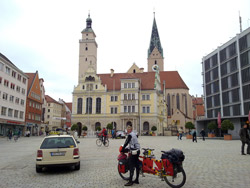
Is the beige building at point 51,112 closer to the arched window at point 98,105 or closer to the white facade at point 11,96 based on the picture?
the arched window at point 98,105

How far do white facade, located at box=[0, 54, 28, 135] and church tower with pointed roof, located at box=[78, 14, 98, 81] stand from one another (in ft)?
81.3

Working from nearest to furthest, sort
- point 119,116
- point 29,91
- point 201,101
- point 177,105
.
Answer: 1. point 29,91
2. point 119,116
3. point 177,105
4. point 201,101

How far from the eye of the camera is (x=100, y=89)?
214 ft

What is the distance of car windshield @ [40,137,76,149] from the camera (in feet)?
31.8

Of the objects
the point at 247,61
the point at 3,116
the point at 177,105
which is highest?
the point at 247,61

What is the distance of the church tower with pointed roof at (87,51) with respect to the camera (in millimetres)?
75812

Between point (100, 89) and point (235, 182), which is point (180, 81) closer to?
point (100, 89)

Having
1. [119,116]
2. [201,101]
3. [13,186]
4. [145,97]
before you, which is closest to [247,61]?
[145,97]

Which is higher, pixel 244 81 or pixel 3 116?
pixel 244 81

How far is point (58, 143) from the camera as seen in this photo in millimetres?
9852

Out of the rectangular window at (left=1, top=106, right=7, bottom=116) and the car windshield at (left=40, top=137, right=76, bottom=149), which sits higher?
the rectangular window at (left=1, top=106, right=7, bottom=116)

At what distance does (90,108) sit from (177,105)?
33.0 m

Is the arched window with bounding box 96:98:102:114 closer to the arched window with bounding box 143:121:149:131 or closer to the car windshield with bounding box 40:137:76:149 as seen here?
the arched window with bounding box 143:121:149:131

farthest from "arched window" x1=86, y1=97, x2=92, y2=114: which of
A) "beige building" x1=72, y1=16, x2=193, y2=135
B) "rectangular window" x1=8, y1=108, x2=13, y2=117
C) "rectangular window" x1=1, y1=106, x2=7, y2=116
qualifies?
"rectangular window" x1=1, y1=106, x2=7, y2=116
